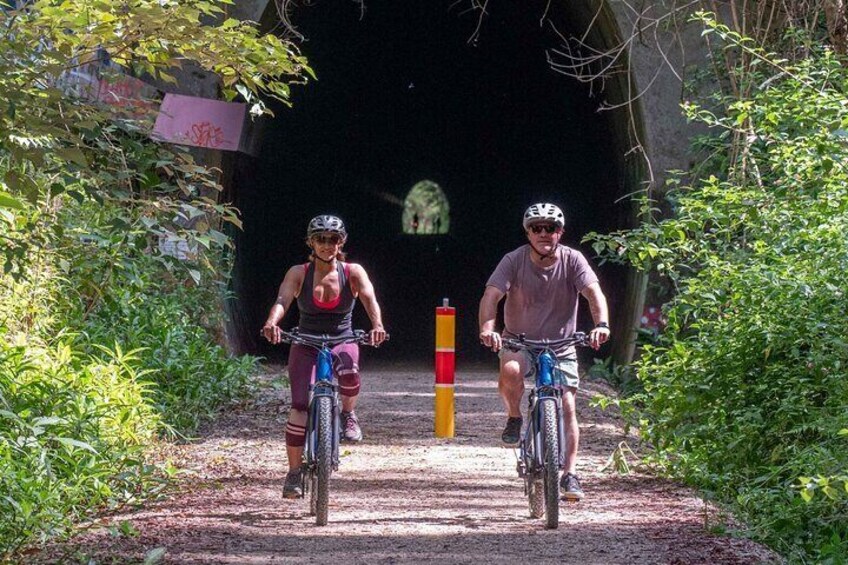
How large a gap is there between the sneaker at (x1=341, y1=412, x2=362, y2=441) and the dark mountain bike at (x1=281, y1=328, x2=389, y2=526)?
0.80 meters

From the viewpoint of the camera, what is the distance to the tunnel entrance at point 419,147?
662 inches

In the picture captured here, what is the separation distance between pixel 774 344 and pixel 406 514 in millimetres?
2250

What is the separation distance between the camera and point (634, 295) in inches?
545

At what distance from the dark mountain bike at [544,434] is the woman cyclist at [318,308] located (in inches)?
33.2

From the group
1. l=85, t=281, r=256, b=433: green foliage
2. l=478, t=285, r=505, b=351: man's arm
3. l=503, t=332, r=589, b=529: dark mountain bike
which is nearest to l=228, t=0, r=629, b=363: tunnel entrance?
l=85, t=281, r=256, b=433: green foliage

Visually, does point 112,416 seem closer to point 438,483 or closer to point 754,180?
point 438,483

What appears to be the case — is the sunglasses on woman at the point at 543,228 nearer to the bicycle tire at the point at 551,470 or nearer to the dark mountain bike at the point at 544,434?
the dark mountain bike at the point at 544,434

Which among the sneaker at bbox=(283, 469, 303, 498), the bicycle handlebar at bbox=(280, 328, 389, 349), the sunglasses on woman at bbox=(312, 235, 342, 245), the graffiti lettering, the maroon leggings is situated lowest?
the sneaker at bbox=(283, 469, 303, 498)

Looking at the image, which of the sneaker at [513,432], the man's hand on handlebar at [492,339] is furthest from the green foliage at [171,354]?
the man's hand on handlebar at [492,339]

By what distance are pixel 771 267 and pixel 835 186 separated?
590mm

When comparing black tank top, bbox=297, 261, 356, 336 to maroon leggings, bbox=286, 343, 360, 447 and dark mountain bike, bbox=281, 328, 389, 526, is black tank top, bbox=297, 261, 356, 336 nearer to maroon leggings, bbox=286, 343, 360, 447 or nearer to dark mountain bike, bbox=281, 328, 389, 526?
maroon leggings, bbox=286, 343, 360, 447

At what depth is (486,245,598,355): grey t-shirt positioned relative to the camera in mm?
7004

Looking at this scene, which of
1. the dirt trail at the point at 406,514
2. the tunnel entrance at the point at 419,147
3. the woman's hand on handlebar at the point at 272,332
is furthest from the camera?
the tunnel entrance at the point at 419,147

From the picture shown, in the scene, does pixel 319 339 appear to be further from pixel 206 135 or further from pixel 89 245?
pixel 206 135
